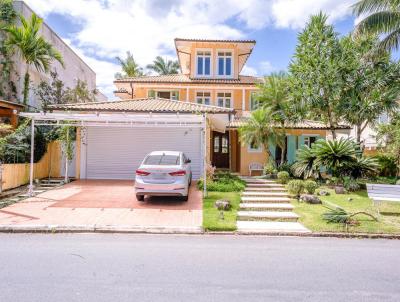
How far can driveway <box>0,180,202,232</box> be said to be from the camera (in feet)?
27.7

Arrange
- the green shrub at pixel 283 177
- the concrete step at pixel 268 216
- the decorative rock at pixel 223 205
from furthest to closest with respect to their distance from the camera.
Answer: the green shrub at pixel 283 177, the decorative rock at pixel 223 205, the concrete step at pixel 268 216

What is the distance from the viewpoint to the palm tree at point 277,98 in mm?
17828

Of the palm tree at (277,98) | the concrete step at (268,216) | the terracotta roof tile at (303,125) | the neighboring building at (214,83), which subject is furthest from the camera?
the neighboring building at (214,83)

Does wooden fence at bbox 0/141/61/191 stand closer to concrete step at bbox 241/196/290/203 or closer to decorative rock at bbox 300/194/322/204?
concrete step at bbox 241/196/290/203

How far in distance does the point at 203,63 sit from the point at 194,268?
69.4 feet

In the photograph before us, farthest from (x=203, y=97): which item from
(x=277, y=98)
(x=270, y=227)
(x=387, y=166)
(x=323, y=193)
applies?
(x=270, y=227)

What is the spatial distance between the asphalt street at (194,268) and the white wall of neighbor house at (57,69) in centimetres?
1496

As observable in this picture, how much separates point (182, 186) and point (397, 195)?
268 inches

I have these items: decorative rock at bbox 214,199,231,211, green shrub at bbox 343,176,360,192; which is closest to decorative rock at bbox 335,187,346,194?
green shrub at bbox 343,176,360,192

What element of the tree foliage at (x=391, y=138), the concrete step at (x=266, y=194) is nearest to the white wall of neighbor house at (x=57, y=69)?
the concrete step at (x=266, y=194)

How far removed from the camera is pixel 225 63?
2453cm

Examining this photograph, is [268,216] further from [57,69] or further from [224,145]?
[57,69]

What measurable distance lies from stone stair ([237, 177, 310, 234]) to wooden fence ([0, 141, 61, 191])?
917 centimetres

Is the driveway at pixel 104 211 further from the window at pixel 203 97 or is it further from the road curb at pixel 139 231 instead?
the window at pixel 203 97
